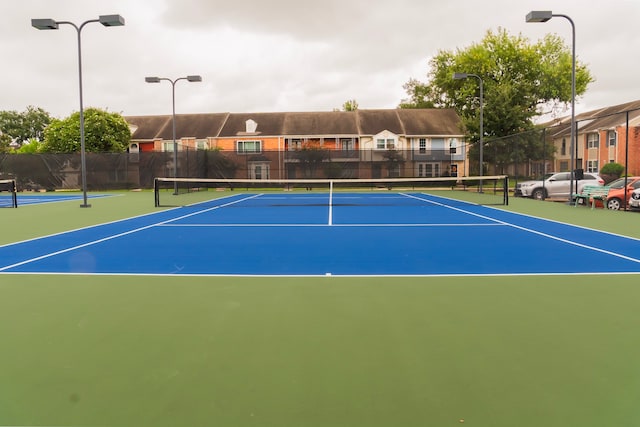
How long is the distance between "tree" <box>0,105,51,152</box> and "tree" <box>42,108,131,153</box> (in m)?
39.7

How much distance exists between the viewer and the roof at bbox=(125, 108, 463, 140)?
169 ft

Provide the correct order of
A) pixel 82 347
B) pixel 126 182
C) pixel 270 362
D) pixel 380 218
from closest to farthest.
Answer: pixel 270 362
pixel 82 347
pixel 380 218
pixel 126 182

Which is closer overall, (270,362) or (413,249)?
(270,362)

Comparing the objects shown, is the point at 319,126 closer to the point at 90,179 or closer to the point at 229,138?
the point at 229,138

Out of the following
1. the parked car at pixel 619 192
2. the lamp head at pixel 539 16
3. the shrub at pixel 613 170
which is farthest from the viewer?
the shrub at pixel 613 170

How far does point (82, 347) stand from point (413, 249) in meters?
5.78

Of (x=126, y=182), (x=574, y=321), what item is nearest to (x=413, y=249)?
(x=574, y=321)

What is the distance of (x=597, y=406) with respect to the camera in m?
2.80

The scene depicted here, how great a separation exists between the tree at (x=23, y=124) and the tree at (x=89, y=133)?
39.7 m

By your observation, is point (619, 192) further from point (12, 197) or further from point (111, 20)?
point (12, 197)

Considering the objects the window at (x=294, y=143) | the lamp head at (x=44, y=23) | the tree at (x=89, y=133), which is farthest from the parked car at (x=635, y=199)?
the tree at (x=89, y=133)

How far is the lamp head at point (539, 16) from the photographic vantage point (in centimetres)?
1712

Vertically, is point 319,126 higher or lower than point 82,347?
higher

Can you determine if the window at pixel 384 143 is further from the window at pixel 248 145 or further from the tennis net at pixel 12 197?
the tennis net at pixel 12 197
